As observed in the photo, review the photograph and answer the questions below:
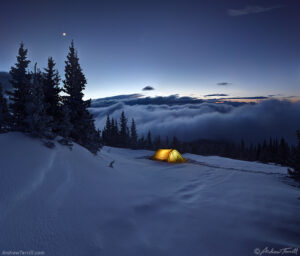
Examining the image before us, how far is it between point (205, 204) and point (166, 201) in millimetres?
1396

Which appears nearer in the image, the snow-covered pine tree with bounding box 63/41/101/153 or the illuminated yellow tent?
the snow-covered pine tree with bounding box 63/41/101/153

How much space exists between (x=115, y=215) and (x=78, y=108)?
1169 centimetres

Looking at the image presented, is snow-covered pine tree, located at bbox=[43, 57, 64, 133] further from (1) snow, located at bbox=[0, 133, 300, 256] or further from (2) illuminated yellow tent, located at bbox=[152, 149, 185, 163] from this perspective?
(2) illuminated yellow tent, located at bbox=[152, 149, 185, 163]

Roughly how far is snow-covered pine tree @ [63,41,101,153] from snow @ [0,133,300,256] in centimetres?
686

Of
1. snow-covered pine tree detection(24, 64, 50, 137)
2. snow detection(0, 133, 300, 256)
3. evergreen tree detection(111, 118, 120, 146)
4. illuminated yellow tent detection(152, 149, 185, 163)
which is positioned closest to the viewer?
snow detection(0, 133, 300, 256)

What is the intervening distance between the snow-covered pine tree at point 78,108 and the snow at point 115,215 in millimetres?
6861

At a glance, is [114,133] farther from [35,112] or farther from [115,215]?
[115,215]

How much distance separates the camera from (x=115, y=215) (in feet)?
13.6

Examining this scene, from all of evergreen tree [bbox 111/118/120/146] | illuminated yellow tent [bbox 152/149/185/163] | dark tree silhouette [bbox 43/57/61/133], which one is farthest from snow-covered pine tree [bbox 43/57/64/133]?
evergreen tree [bbox 111/118/120/146]

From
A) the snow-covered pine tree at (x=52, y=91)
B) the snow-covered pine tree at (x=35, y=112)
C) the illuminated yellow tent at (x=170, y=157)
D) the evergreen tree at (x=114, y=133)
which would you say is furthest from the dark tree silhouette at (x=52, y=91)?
A: the evergreen tree at (x=114, y=133)

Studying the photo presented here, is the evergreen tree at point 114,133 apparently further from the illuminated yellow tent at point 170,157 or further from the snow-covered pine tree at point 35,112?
the snow-covered pine tree at point 35,112

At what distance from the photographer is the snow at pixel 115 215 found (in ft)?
9.91

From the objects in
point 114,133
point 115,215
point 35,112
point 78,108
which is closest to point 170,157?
point 78,108

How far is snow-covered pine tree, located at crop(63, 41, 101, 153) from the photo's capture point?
1309cm
